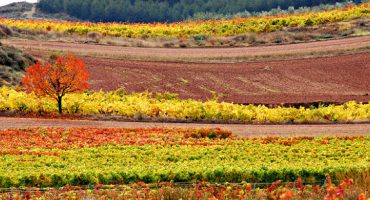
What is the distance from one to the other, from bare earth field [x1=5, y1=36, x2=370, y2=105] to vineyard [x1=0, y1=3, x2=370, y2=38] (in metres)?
7.07

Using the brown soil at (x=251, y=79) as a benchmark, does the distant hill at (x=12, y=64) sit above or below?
above

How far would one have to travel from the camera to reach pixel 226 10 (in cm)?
16062

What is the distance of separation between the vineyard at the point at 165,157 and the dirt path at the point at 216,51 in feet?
107

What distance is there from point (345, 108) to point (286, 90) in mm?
10751

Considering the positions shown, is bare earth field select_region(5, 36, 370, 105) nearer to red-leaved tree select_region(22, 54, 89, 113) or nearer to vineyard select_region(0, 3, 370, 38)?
vineyard select_region(0, 3, 370, 38)

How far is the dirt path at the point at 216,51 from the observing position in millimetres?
77688

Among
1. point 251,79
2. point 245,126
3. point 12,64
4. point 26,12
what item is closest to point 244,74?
point 251,79

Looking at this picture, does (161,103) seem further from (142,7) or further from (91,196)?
(142,7)

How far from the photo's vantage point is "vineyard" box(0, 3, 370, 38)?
290 feet

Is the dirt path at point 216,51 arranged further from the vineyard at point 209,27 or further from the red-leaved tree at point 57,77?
the red-leaved tree at point 57,77

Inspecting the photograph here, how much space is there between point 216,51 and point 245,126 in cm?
3123

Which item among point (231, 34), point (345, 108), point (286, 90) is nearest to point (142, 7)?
point (231, 34)

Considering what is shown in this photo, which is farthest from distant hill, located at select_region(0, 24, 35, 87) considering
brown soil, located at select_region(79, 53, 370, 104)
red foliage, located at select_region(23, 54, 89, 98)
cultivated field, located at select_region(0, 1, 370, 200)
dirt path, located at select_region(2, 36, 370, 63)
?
red foliage, located at select_region(23, 54, 89, 98)

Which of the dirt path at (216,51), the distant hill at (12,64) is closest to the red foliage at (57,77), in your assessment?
the distant hill at (12,64)
